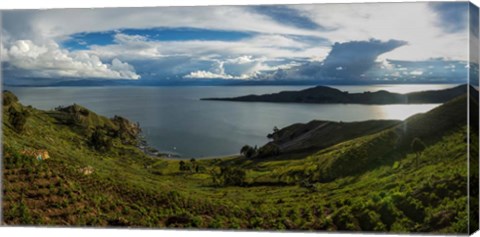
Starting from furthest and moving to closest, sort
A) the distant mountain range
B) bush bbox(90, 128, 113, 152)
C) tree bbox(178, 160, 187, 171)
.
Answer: bush bbox(90, 128, 113, 152) < tree bbox(178, 160, 187, 171) < the distant mountain range

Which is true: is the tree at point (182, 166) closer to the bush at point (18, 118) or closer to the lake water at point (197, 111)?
the lake water at point (197, 111)

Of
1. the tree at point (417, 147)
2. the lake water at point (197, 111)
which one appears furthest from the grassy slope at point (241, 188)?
the lake water at point (197, 111)

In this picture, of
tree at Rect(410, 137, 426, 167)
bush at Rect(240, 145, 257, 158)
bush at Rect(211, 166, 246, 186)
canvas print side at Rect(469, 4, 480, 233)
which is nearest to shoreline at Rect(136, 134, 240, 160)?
bush at Rect(211, 166, 246, 186)

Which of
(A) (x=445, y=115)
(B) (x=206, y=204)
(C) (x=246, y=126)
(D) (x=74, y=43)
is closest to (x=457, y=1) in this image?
(A) (x=445, y=115)

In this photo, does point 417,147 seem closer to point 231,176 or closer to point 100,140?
point 231,176

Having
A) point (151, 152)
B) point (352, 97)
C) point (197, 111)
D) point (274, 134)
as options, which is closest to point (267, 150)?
point (274, 134)

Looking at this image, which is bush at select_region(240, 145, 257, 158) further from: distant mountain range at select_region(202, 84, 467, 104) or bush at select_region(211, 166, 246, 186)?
distant mountain range at select_region(202, 84, 467, 104)
